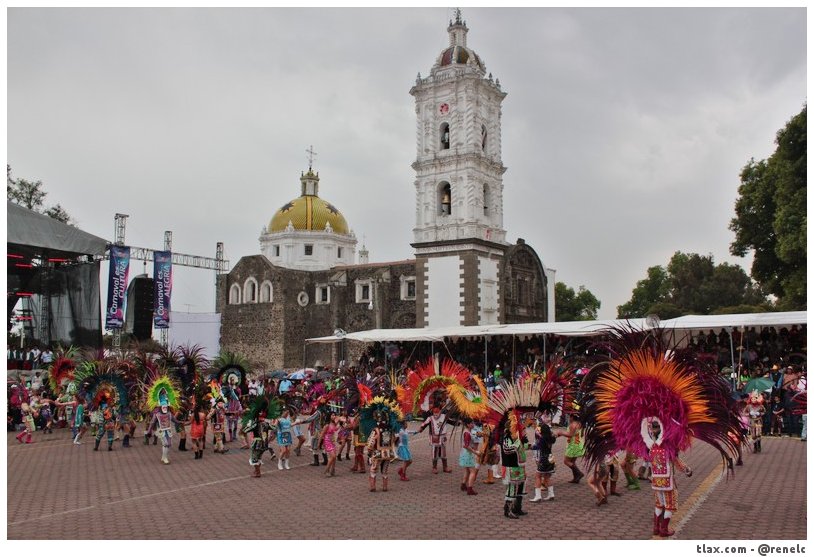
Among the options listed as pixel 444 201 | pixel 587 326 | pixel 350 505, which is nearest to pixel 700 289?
pixel 444 201

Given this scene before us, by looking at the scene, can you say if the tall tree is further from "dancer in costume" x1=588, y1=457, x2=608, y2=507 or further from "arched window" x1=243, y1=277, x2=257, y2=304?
"dancer in costume" x1=588, y1=457, x2=608, y2=507

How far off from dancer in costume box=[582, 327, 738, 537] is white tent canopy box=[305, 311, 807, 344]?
577cm

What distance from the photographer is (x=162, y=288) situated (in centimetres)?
3741

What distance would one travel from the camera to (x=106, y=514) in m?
10.5

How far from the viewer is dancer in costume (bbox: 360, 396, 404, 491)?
12.1 m

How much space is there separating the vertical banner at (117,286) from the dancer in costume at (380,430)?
22513mm

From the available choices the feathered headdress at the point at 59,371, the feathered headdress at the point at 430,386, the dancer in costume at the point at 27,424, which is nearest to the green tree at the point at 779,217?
the feathered headdress at the point at 430,386

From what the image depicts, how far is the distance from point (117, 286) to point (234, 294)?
1569cm

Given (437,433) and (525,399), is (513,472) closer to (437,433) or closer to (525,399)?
(525,399)

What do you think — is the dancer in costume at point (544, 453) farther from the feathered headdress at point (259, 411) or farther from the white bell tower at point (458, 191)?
the white bell tower at point (458, 191)

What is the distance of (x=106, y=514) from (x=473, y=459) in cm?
545

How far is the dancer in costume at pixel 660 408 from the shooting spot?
8.68 meters

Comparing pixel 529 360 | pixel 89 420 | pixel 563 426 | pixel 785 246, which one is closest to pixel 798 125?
pixel 785 246

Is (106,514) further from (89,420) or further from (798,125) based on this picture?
(798,125)
